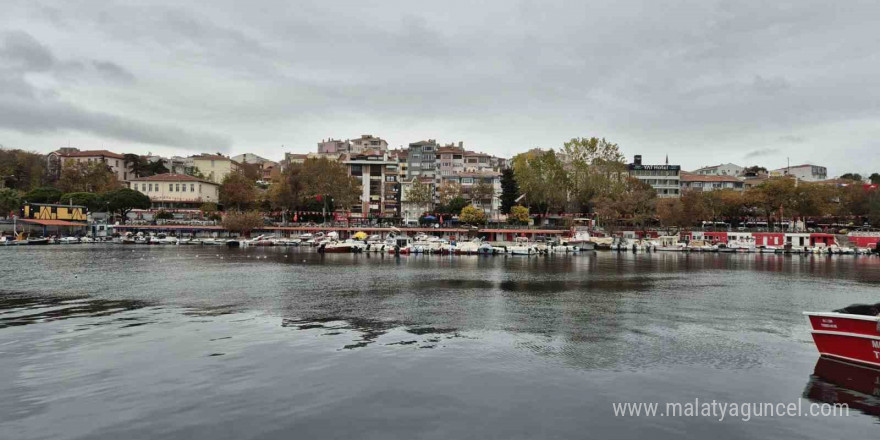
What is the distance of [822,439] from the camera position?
10.7 meters

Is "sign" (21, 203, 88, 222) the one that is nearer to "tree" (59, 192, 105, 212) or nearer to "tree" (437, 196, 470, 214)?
"tree" (59, 192, 105, 212)

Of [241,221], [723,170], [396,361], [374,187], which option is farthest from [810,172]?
[396,361]

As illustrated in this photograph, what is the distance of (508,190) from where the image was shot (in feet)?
317

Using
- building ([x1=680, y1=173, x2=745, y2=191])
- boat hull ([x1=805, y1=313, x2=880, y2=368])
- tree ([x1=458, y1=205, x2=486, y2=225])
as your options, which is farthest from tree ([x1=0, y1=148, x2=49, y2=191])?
building ([x1=680, y1=173, x2=745, y2=191])

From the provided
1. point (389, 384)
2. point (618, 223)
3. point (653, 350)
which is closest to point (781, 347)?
point (653, 350)

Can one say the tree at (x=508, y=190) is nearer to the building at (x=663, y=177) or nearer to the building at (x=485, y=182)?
the building at (x=485, y=182)

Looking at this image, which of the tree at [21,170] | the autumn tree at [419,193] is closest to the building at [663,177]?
the autumn tree at [419,193]

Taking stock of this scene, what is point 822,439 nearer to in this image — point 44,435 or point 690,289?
point 44,435

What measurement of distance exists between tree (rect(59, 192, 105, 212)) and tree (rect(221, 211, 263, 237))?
22.7m

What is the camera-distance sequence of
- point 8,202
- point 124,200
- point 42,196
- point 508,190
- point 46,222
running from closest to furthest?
point 8,202
point 46,222
point 42,196
point 124,200
point 508,190

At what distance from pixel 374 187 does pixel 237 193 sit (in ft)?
89.4

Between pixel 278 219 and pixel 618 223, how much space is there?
6503 centimetres

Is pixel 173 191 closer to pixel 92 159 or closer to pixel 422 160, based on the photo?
pixel 92 159

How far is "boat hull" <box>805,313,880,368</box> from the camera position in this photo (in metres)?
14.1
